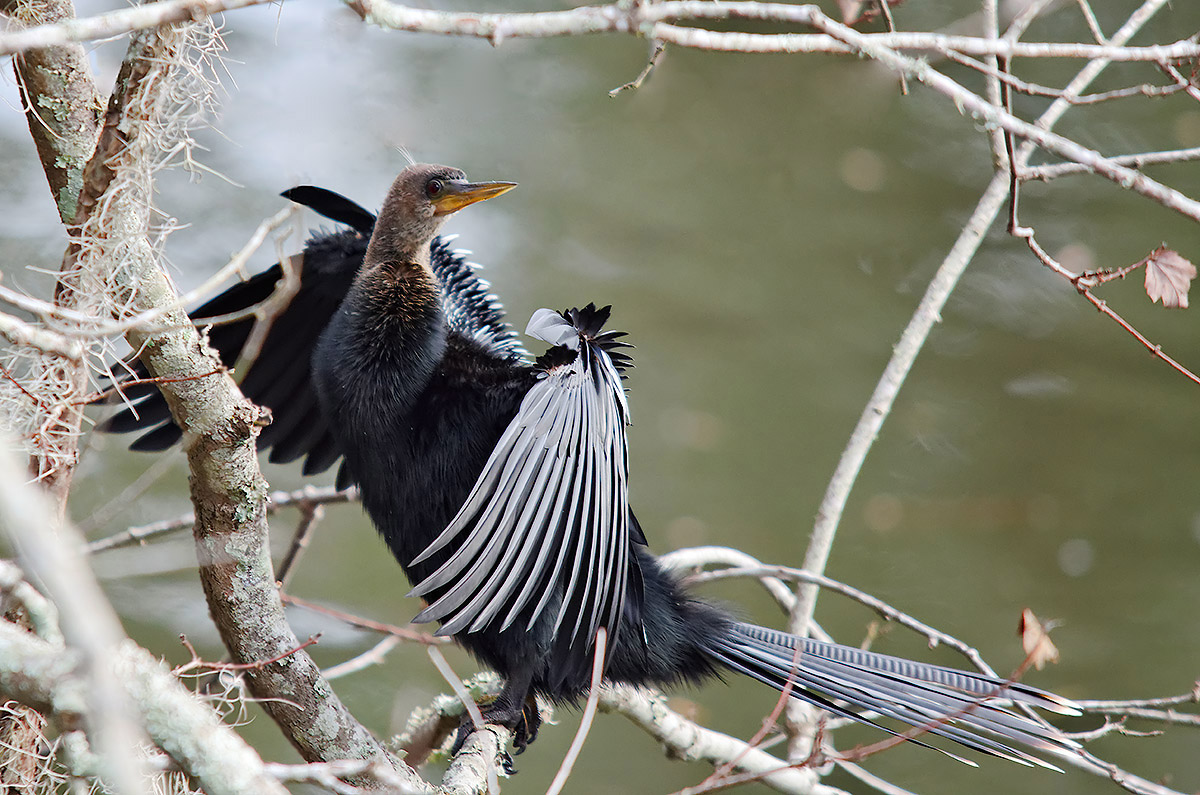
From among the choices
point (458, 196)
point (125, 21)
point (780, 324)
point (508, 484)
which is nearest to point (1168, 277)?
point (508, 484)

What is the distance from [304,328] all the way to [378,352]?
1.36ft

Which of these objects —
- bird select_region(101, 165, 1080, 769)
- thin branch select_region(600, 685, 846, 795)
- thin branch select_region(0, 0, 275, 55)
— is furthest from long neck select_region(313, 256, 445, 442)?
thin branch select_region(0, 0, 275, 55)

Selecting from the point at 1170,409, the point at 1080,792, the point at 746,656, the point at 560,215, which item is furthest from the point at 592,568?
the point at 1080,792

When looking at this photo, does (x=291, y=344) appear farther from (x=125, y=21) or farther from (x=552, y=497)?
(x=125, y=21)

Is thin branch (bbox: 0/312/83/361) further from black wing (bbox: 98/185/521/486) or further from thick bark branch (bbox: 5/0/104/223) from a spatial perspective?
black wing (bbox: 98/185/521/486)

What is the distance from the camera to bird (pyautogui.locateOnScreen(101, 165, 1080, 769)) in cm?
136

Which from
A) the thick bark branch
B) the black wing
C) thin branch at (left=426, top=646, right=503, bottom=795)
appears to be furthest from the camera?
the black wing

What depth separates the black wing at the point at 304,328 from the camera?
1.70 m

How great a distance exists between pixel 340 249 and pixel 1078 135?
2.06m

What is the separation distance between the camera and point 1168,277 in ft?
3.99

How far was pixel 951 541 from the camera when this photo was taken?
3.12 metres

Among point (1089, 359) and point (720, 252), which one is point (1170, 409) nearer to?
point (1089, 359)

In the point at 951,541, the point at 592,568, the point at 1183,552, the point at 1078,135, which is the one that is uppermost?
the point at 1078,135

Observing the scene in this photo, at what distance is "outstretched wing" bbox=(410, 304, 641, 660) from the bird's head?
32 centimetres
